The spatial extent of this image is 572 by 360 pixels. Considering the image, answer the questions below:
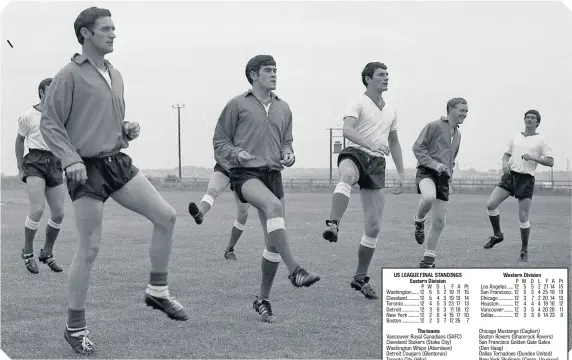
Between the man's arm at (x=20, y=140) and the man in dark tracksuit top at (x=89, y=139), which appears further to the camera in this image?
the man's arm at (x=20, y=140)

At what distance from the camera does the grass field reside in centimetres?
603

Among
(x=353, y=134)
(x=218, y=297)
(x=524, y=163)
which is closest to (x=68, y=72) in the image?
(x=218, y=297)

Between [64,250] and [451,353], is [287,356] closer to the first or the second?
[451,353]

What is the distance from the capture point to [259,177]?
23.3ft

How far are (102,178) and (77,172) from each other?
0.31 metres

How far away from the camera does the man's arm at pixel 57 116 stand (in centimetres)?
566

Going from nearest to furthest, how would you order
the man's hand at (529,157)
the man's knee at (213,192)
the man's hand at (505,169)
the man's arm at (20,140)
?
the man's arm at (20,140)
the man's knee at (213,192)
the man's hand at (529,157)
the man's hand at (505,169)

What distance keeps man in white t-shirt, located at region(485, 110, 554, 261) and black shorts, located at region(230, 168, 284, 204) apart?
236 inches

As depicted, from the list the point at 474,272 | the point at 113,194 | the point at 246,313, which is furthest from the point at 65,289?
the point at 474,272

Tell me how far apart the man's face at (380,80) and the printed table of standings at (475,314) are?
244 cm

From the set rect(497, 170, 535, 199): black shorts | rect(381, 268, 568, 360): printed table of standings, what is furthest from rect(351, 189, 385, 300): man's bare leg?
rect(497, 170, 535, 199): black shorts

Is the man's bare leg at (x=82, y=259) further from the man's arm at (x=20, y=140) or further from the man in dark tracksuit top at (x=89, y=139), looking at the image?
the man's arm at (x=20, y=140)

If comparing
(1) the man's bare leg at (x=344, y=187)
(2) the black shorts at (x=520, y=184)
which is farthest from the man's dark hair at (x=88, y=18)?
(2) the black shorts at (x=520, y=184)

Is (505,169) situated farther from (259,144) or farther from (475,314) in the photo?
(259,144)
